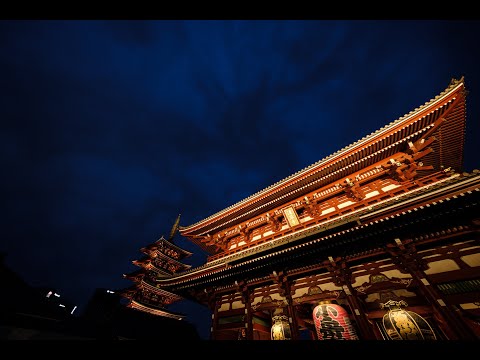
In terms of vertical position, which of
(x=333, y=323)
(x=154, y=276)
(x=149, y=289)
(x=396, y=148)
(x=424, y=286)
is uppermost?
(x=154, y=276)

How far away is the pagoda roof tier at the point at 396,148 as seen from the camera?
296 inches

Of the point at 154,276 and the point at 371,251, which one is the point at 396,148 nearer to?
the point at 371,251

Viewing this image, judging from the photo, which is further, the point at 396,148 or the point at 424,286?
the point at 396,148

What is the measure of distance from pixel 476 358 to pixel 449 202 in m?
6.29

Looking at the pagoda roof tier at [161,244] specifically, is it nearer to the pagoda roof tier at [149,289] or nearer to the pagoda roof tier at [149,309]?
the pagoda roof tier at [149,289]

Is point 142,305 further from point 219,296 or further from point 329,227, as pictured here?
point 329,227

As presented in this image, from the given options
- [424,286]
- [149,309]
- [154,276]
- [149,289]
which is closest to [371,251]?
[424,286]

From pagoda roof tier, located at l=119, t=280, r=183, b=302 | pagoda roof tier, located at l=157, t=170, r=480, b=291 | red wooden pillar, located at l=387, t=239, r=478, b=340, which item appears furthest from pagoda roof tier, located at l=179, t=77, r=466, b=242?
pagoda roof tier, located at l=119, t=280, r=183, b=302

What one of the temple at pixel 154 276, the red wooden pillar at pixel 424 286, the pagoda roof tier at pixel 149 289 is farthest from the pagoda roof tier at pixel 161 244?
the red wooden pillar at pixel 424 286

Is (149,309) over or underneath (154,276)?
underneath

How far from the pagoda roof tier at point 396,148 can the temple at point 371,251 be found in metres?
0.04

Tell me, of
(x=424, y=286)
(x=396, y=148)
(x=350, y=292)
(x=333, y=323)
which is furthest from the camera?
(x=396, y=148)

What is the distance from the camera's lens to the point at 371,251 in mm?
6809

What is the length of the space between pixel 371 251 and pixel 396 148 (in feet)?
16.4
